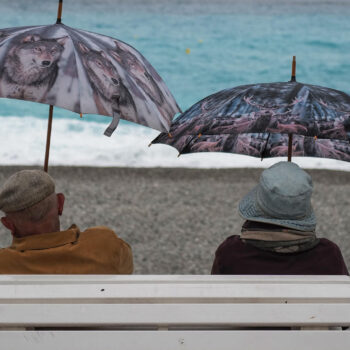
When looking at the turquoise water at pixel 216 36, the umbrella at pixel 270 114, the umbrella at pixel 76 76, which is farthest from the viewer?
the turquoise water at pixel 216 36

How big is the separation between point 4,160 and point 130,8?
18693mm

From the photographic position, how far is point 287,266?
1.99 metres

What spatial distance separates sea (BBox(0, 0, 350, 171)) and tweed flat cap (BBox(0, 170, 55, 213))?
15.6 metres

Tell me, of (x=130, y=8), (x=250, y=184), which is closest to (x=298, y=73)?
(x=130, y=8)

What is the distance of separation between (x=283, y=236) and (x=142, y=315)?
63 cm

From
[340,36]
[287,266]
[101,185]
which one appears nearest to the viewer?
[287,266]

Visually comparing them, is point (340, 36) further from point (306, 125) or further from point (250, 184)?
point (306, 125)

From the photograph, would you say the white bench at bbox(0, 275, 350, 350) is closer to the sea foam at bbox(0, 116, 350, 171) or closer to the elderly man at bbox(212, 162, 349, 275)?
the elderly man at bbox(212, 162, 349, 275)

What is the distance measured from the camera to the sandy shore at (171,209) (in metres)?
6.49

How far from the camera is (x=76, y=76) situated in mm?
2344

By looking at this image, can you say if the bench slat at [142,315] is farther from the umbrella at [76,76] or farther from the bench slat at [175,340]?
the umbrella at [76,76]

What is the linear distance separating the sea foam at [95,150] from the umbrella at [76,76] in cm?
929

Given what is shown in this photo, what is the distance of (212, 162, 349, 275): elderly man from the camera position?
1.97 meters

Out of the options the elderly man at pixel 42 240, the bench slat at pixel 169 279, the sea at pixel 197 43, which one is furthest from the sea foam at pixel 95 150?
the bench slat at pixel 169 279
